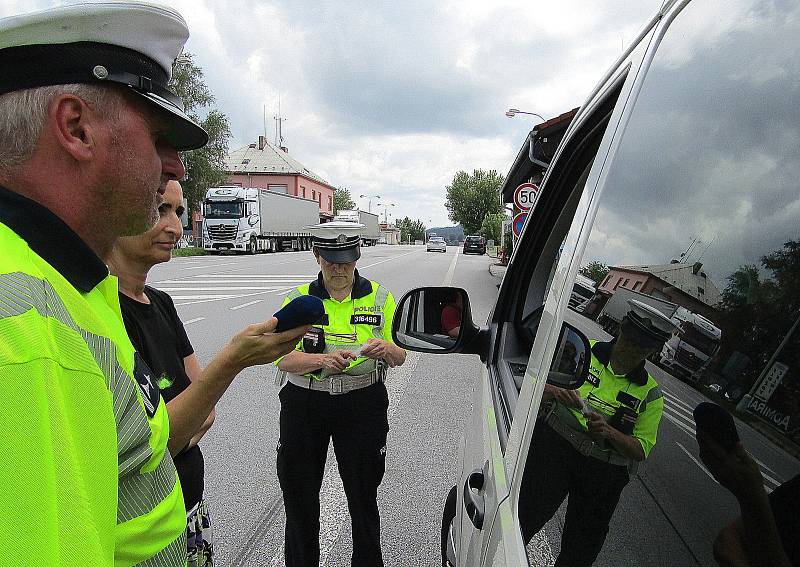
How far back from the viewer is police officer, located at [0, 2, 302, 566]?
1.91 feet

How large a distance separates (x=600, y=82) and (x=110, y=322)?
1292mm

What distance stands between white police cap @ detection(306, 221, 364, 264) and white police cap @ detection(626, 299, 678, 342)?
1970mm

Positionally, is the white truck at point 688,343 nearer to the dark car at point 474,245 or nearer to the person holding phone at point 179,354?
the person holding phone at point 179,354

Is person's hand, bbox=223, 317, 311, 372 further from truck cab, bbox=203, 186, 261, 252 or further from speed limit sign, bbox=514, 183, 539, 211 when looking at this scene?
truck cab, bbox=203, 186, 261, 252

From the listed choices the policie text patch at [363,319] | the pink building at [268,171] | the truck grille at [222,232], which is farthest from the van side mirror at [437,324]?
the pink building at [268,171]

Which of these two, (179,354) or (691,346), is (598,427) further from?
(179,354)

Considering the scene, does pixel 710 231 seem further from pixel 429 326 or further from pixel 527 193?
pixel 527 193

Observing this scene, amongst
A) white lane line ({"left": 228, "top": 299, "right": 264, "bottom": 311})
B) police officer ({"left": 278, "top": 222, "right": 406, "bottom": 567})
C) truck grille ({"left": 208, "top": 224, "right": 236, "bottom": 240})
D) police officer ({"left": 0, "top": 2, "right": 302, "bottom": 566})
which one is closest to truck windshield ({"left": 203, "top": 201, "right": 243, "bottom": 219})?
truck grille ({"left": 208, "top": 224, "right": 236, "bottom": 240})

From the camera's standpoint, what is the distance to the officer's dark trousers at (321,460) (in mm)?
2562

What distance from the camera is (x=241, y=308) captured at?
10.9 metres

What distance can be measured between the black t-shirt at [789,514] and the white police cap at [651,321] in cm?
26

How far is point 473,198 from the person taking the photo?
6488 centimetres

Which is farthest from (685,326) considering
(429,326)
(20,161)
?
(429,326)

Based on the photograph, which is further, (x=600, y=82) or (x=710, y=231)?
(x=600, y=82)
